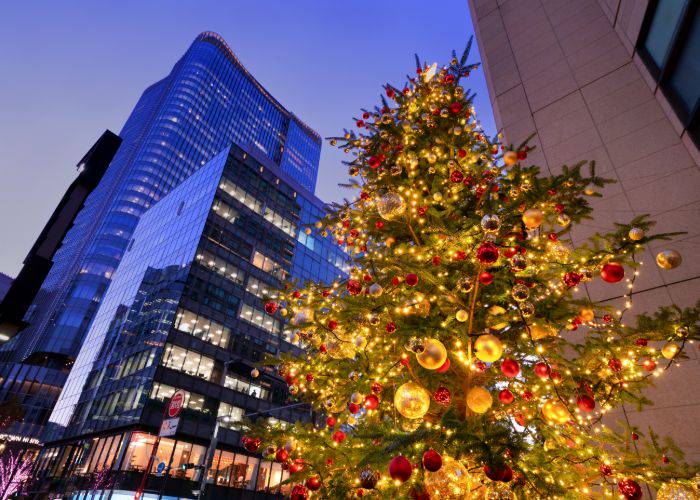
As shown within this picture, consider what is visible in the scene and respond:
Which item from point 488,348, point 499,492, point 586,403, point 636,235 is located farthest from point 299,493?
point 636,235

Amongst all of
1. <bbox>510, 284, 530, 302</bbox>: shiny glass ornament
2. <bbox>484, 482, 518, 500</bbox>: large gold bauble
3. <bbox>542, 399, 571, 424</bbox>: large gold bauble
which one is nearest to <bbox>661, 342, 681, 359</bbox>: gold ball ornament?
Result: <bbox>542, 399, 571, 424</bbox>: large gold bauble

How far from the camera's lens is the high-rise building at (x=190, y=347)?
76.2 feet

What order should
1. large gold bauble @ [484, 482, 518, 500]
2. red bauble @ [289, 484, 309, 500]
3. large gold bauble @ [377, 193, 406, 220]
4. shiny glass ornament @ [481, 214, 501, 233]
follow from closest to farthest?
large gold bauble @ [484, 482, 518, 500], shiny glass ornament @ [481, 214, 501, 233], red bauble @ [289, 484, 309, 500], large gold bauble @ [377, 193, 406, 220]

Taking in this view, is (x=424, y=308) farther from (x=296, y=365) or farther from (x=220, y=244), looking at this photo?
(x=220, y=244)

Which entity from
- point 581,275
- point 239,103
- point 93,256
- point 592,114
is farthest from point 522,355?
point 239,103

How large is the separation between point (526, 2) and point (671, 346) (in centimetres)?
1369

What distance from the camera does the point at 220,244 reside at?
32000mm

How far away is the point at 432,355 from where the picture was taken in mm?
3248

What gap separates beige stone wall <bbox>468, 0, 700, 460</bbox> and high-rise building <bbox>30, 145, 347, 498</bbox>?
49.9 feet

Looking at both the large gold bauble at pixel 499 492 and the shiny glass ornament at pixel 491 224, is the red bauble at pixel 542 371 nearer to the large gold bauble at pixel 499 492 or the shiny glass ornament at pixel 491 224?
the large gold bauble at pixel 499 492

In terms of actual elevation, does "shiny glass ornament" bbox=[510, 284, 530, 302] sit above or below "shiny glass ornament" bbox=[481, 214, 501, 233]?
below

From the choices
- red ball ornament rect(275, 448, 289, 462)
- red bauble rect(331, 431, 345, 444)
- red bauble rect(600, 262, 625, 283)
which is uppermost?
red bauble rect(600, 262, 625, 283)

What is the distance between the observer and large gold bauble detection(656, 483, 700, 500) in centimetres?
339

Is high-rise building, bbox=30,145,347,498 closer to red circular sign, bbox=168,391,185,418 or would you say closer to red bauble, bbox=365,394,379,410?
red circular sign, bbox=168,391,185,418
